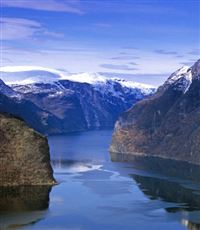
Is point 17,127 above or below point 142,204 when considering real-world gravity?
above

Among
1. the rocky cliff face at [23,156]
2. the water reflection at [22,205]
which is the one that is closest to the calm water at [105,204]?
the water reflection at [22,205]

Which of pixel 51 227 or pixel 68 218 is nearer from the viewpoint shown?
pixel 51 227

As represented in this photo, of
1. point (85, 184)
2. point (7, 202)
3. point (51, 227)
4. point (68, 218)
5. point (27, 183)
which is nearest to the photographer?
point (51, 227)

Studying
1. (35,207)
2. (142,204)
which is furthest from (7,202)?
(142,204)

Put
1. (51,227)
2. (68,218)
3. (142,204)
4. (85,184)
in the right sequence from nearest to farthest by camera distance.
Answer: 1. (51,227)
2. (68,218)
3. (142,204)
4. (85,184)

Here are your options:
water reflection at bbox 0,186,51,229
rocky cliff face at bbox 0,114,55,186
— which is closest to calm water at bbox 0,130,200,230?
water reflection at bbox 0,186,51,229

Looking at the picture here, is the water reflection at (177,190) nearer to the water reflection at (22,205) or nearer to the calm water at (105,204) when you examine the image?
the calm water at (105,204)

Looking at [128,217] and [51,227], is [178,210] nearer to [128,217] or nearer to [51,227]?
[128,217]
